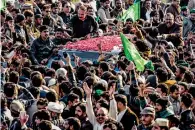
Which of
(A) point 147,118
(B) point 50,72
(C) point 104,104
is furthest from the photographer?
(B) point 50,72

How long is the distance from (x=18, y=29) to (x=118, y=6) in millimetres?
4646

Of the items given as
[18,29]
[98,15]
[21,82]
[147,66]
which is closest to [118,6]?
[98,15]

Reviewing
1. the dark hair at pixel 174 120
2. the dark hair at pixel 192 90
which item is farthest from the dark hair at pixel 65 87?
the dark hair at pixel 174 120

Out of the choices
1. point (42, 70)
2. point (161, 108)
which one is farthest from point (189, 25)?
point (161, 108)

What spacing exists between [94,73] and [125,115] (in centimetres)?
292

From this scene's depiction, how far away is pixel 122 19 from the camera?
2159 centimetres

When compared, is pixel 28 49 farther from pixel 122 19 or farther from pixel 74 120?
pixel 74 120

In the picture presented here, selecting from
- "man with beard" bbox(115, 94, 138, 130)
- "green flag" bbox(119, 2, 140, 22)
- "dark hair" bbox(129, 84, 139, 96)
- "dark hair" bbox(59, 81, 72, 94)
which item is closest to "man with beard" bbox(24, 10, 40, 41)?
"green flag" bbox(119, 2, 140, 22)

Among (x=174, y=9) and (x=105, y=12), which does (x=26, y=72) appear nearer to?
(x=105, y=12)

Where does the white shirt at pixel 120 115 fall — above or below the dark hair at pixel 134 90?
below

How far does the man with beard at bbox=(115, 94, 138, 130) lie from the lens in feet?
43.1

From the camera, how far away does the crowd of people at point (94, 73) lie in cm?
1295

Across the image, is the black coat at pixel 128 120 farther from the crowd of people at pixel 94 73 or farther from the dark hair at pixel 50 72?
the dark hair at pixel 50 72

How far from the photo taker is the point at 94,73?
16000mm
